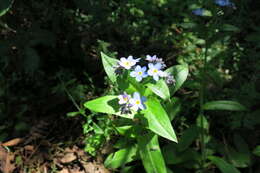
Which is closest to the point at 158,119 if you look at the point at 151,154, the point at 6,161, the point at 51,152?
the point at 151,154

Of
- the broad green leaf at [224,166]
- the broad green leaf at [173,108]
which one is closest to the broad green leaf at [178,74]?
the broad green leaf at [173,108]

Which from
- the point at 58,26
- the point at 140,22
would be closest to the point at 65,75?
the point at 58,26

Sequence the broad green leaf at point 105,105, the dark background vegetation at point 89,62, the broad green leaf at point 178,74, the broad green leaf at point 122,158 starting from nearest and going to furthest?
1. the broad green leaf at point 105,105
2. the broad green leaf at point 178,74
3. the broad green leaf at point 122,158
4. the dark background vegetation at point 89,62

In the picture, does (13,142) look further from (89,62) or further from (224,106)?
(224,106)

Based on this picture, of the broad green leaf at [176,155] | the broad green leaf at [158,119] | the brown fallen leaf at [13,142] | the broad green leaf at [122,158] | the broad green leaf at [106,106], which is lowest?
the broad green leaf at [176,155]

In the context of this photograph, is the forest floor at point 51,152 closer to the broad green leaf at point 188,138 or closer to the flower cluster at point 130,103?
the broad green leaf at point 188,138

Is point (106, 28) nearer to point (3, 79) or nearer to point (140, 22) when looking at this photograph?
point (140, 22)

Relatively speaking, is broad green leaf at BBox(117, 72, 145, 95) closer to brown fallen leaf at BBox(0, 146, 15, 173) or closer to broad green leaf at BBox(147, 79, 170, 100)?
broad green leaf at BBox(147, 79, 170, 100)
